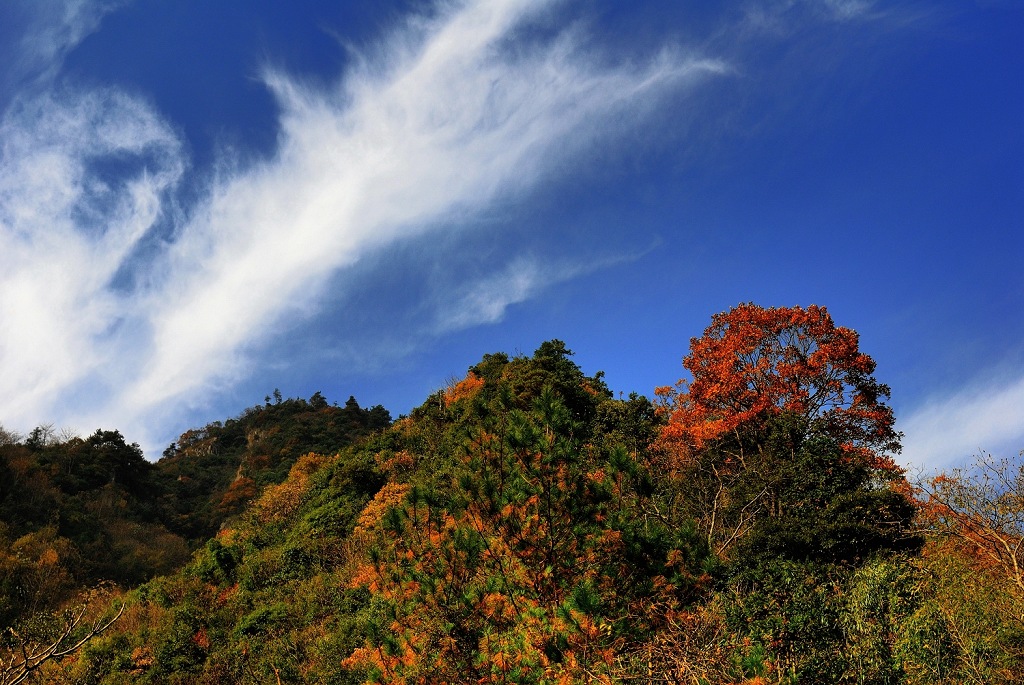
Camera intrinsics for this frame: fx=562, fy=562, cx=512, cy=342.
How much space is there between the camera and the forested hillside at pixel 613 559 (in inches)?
267

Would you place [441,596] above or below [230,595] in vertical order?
below

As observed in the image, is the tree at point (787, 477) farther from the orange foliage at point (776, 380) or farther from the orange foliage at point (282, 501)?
the orange foliage at point (282, 501)

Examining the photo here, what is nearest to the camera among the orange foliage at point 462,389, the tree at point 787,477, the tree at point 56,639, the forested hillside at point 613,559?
the tree at point 56,639

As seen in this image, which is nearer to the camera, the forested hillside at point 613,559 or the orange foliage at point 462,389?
the forested hillside at point 613,559

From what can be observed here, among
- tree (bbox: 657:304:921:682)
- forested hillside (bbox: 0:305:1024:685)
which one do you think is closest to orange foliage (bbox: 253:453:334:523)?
forested hillside (bbox: 0:305:1024:685)

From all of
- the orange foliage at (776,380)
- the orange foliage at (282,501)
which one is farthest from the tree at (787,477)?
the orange foliage at (282,501)

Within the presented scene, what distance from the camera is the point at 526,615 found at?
636 cm

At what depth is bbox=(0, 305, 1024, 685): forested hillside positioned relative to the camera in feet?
→ 22.2

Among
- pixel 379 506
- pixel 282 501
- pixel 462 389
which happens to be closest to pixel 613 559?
pixel 379 506

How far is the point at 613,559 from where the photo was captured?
24.5 feet

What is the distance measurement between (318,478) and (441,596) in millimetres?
21492

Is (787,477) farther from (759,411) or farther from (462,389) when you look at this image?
(462,389)

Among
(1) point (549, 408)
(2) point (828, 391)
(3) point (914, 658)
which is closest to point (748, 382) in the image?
(2) point (828, 391)

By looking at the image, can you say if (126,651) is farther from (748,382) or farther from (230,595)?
(748,382)
